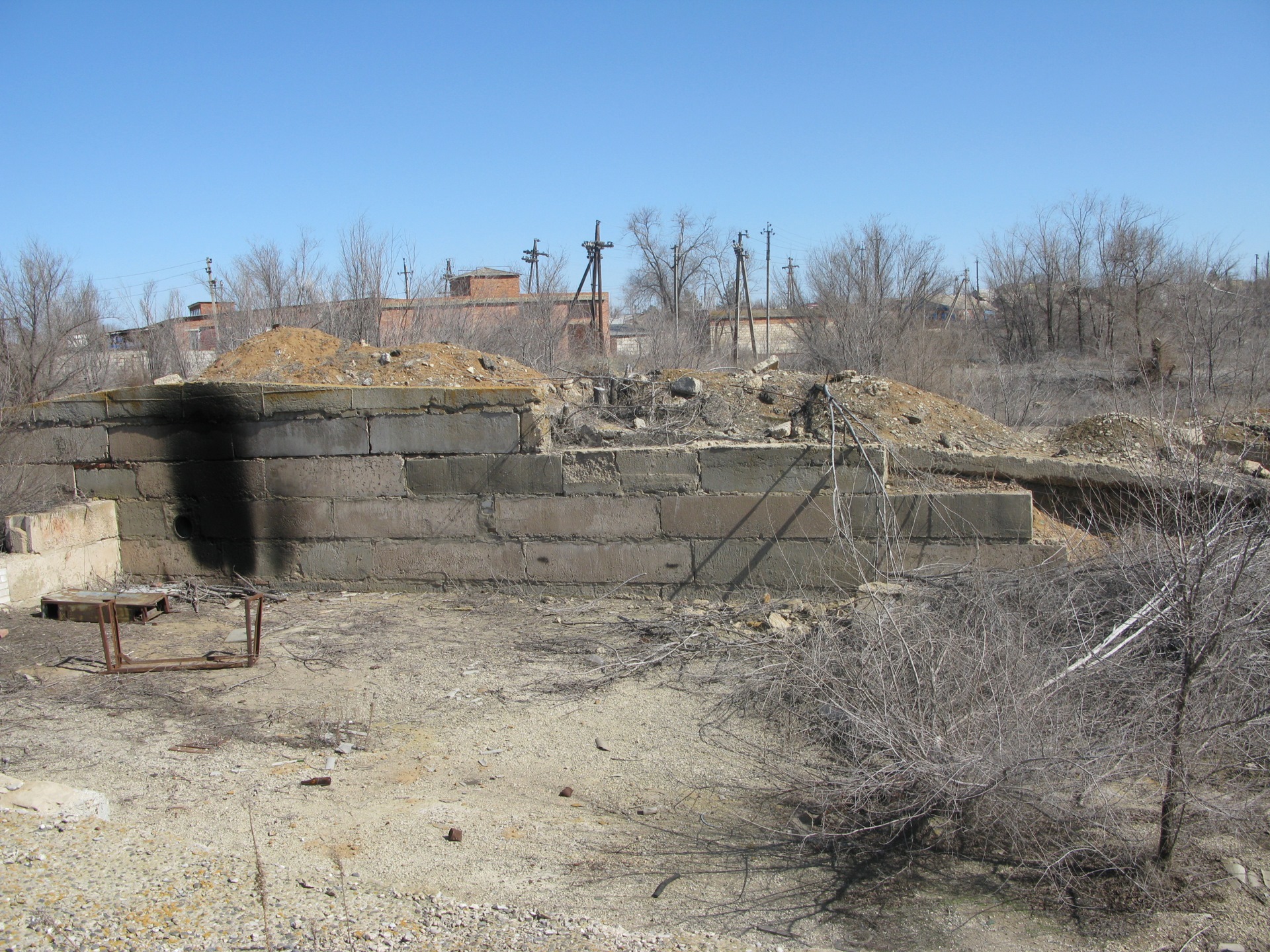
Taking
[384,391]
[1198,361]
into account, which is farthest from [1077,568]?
[1198,361]

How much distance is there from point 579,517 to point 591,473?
35 cm

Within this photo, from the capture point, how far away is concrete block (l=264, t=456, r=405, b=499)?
6824 mm

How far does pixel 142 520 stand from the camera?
713 cm

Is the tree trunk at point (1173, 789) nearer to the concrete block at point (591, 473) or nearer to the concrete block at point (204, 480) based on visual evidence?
the concrete block at point (591, 473)

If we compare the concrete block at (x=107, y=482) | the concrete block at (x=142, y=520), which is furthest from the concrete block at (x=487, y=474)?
the concrete block at (x=107, y=482)

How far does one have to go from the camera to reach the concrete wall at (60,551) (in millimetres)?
6234

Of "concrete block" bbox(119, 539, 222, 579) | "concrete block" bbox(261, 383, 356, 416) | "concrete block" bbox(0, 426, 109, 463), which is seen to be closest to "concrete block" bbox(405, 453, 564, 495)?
"concrete block" bbox(261, 383, 356, 416)

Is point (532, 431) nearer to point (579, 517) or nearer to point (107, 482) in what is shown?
point (579, 517)

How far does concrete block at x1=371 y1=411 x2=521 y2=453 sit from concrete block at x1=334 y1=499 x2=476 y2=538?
0.40m

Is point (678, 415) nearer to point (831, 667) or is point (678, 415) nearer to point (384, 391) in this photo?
point (384, 391)

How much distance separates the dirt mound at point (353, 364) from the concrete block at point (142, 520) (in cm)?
191

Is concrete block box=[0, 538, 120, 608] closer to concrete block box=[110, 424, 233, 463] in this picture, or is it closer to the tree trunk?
concrete block box=[110, 424, 233, 463]

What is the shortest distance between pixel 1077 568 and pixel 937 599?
2.85 feet

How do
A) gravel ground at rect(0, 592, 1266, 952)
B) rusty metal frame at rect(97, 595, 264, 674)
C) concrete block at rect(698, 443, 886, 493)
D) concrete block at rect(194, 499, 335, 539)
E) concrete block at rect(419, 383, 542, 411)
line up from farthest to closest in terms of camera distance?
concrete block at rect(194, 499, 335, 539) < concrete block at rect(419, 383, 542, 411) < concrete block at rect(698, 443, 886, 493) < rusty metal frame at rect(97, 595, 264, 674) < gravel ground at rect(0, 592, 1266, 952)
